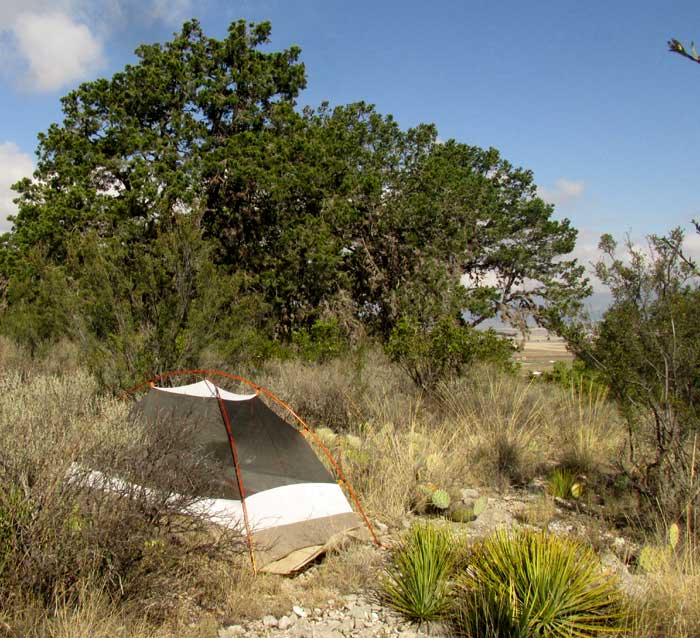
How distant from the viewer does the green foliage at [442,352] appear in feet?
34.2

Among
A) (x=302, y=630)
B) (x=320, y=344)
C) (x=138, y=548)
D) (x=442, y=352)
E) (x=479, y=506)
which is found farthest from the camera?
(x=320, y=344)

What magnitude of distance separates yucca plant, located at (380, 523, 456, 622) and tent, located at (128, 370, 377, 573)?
820 mm

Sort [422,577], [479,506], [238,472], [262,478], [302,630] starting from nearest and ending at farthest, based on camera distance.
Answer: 1. [302,630]
2. [422,577]
3. [238,472]
4. [262,478]
5. [479,506]

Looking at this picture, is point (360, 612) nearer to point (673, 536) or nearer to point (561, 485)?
point (673, 536)

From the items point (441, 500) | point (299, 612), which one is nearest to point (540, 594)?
point (299, 612)

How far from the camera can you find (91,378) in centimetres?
919

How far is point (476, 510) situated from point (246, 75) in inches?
594

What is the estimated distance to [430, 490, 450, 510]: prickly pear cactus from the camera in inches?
254

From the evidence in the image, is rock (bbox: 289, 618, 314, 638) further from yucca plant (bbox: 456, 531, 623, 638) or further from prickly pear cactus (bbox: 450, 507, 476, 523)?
prickly pear cactus (bbox: 450, 507, 476, 523)

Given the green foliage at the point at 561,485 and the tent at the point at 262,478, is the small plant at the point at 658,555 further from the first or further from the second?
the tent at the point at 262,478

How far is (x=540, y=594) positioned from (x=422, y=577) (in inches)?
32.9

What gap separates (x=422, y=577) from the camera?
4473mm

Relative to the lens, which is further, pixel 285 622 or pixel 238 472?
pixel 238 472

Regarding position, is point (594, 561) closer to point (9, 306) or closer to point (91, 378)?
point (91, 378)
